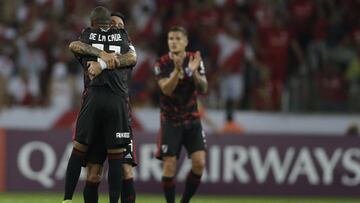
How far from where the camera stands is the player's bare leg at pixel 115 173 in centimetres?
1065

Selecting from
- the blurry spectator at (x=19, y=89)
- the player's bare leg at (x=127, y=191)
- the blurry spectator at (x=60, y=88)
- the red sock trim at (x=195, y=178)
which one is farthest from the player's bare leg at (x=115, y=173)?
the blurry spectator at (x=19, y=89)

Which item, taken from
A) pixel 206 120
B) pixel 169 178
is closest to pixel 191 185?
pixel 169 178

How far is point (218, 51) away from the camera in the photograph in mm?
19922

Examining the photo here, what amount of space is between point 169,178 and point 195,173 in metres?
0.36

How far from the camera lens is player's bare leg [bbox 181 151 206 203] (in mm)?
13180

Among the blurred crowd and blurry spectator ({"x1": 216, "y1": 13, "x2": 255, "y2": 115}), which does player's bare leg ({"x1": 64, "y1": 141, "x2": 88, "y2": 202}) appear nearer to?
the blurred crowd

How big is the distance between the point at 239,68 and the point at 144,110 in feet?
6.44

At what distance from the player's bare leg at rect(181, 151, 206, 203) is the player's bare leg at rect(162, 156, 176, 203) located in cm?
21

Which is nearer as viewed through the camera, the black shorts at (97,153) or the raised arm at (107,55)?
the raised arm at (107,55)

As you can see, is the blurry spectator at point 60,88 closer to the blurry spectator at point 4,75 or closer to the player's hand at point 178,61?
the blurry spectator at point 4,75

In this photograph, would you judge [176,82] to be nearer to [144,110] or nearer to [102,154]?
[102,154]

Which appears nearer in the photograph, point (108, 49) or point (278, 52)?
point (108, 49)

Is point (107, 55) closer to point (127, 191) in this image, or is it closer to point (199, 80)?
point (127, 191)

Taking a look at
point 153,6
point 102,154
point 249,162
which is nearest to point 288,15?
point 153,6
